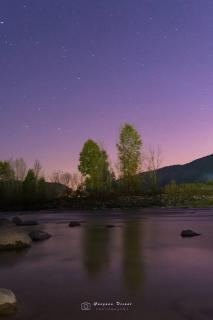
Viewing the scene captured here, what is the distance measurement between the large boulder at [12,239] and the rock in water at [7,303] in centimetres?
1000

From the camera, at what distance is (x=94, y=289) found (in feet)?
36.5

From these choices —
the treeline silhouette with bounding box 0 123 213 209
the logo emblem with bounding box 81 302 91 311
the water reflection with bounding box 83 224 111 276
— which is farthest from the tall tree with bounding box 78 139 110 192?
the logo emblem with bounding box 81 302 91 311

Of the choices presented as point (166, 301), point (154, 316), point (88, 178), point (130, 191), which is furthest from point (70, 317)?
point (88, 178)

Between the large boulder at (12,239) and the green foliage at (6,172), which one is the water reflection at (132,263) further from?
the green foliage at (6,172)

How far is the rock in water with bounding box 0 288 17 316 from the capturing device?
891cm

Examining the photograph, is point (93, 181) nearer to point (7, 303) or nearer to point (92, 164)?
point (92, 164)

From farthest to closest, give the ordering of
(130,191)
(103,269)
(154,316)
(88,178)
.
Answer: (88,178)
(130,191)
(103,269)
(154,316)

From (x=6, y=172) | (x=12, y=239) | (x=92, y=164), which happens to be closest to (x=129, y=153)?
(x=92, y=164)

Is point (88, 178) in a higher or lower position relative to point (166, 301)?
higher

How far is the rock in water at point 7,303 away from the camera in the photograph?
29.2 ft

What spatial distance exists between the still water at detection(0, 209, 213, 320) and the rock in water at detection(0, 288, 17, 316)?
0.76ft

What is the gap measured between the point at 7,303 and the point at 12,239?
1080cm

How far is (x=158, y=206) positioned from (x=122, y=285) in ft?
201

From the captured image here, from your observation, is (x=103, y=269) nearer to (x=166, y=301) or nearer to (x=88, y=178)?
(x=166, y=301)
